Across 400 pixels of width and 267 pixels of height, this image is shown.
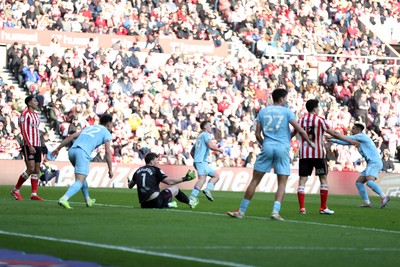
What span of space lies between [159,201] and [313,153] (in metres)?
3.31

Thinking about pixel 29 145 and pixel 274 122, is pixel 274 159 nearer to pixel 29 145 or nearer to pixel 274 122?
pixel 274 122

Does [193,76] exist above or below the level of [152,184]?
below

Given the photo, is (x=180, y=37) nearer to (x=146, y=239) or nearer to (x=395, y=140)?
(x=395, y=140)

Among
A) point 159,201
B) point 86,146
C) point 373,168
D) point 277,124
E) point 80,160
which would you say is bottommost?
point 373,168

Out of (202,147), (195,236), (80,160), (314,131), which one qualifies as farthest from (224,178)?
(195,236)

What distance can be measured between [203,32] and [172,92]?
4.95m

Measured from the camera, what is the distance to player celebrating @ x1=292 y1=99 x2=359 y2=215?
22391mm

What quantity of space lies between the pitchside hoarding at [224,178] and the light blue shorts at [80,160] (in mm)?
13630

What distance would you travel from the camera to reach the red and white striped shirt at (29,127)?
81.7 feet

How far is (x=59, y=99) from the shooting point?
36.9 m

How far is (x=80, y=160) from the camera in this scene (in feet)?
69.9

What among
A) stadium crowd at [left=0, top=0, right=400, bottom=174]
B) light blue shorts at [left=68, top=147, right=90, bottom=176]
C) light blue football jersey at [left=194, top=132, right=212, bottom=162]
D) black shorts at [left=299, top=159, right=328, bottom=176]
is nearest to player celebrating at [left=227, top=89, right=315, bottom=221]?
light blue shorts at [left=68, top=147, right=90, bottom=176]

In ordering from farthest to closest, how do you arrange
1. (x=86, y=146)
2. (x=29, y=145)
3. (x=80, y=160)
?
(x=29, y=145) → (x=86, y=146) → (x=80, y=160)

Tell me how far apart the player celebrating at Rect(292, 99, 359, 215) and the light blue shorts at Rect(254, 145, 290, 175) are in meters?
3.56
